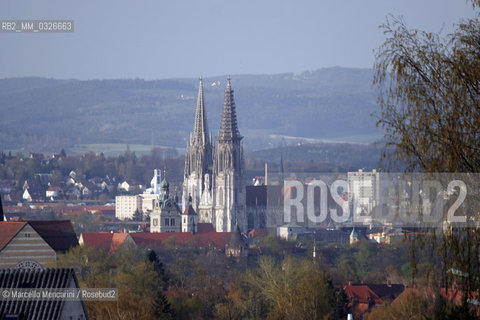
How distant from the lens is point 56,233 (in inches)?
2099

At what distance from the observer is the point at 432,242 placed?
19094 millimetres

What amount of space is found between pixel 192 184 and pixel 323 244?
1048 inches

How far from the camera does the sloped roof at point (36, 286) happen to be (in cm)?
2348

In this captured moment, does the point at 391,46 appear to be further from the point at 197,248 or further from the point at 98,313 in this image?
the point at 197,248

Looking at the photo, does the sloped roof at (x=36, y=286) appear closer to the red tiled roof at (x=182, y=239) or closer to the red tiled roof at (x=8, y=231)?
the red tiled roof at (x=8, y=231)

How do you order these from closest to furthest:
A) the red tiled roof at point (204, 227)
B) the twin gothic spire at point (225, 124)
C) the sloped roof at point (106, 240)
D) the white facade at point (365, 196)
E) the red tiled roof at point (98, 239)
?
the red tiled roof at point (98, 239) < the sloped roof at point (106, 240) < the red tiled roof at point (204, 227) < the twin gothic spire at point (225, 124) < the white facade at point (365, 196)

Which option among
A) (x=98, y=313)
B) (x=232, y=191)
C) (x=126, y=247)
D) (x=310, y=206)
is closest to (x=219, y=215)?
(x=232, y=191)

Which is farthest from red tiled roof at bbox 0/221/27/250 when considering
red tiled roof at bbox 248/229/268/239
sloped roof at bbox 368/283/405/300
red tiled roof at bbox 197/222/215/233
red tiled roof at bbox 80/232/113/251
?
red tiled roof at bbox 248/229/268/239

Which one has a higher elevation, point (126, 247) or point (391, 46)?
point (391, 46)

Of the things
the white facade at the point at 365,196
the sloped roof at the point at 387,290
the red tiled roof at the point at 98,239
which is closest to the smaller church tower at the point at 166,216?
the red tiled roof at the point at 98,239

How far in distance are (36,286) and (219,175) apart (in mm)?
125883

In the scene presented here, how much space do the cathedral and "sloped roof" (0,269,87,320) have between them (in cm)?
12127

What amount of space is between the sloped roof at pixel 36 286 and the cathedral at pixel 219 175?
12127 cm

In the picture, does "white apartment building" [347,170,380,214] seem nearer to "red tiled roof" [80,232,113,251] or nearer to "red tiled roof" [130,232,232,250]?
"red tiled roof" [130,232,232,250]
